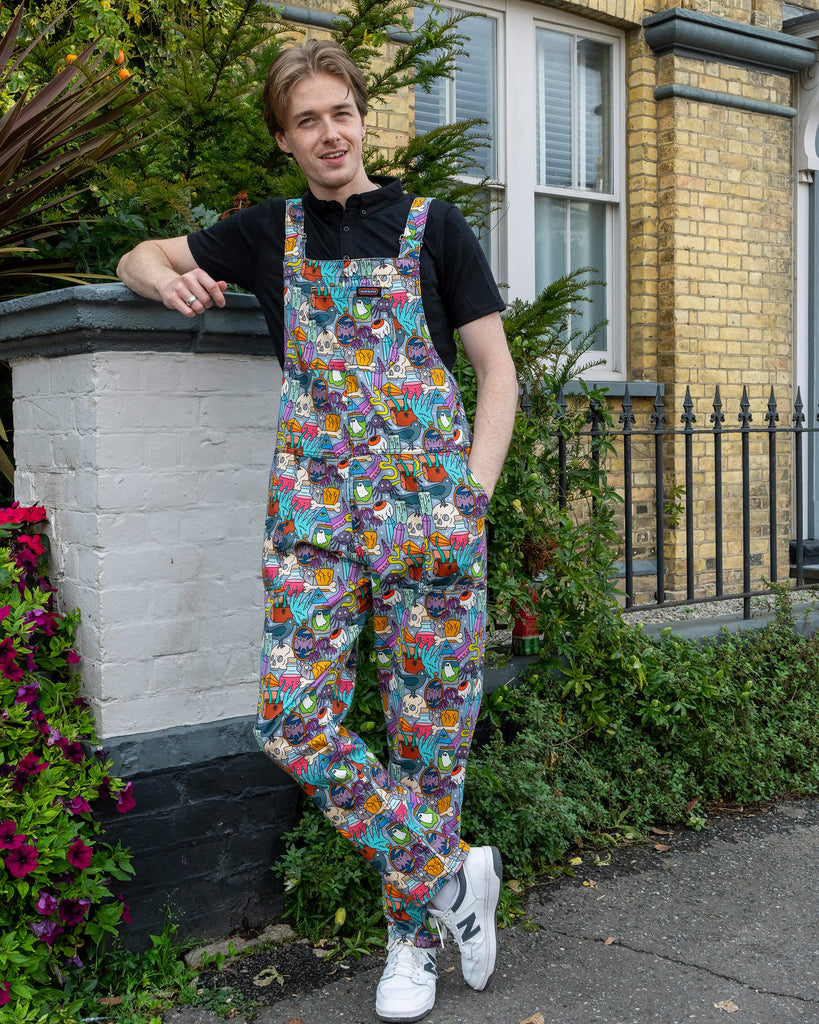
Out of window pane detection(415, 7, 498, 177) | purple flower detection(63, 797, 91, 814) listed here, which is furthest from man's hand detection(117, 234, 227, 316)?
window pane detection(415, 7, 498, 177)

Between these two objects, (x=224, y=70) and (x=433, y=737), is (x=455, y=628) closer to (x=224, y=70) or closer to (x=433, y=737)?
(x=433, y=737)

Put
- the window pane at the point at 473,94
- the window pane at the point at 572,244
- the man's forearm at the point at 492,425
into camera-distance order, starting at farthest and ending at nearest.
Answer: the window pane at the point at 572,244 → the window pane at the point at 473,94 → the man's forearm at the point at 492,425

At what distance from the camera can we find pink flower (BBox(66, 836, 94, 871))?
248cm

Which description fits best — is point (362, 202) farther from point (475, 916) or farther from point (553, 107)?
point (553, 107)

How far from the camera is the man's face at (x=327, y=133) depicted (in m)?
2.39

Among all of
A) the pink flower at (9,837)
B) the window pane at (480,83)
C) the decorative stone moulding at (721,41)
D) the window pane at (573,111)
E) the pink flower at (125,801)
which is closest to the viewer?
the pink flower at (9,837)

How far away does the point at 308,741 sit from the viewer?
2379 millimetres

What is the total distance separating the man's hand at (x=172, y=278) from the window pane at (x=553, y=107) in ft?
15.0

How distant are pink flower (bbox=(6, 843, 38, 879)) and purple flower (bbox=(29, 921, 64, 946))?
0.14 m

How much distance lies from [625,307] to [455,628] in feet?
16.4

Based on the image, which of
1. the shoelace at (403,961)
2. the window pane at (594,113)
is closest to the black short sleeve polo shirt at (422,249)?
the shoelace at (403,961)

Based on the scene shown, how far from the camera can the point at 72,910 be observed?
251cm

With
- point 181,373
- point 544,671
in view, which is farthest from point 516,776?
point 181,373

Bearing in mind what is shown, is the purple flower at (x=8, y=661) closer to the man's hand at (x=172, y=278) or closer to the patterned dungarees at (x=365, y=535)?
the patterned dungarees at (x=365, y=535)
